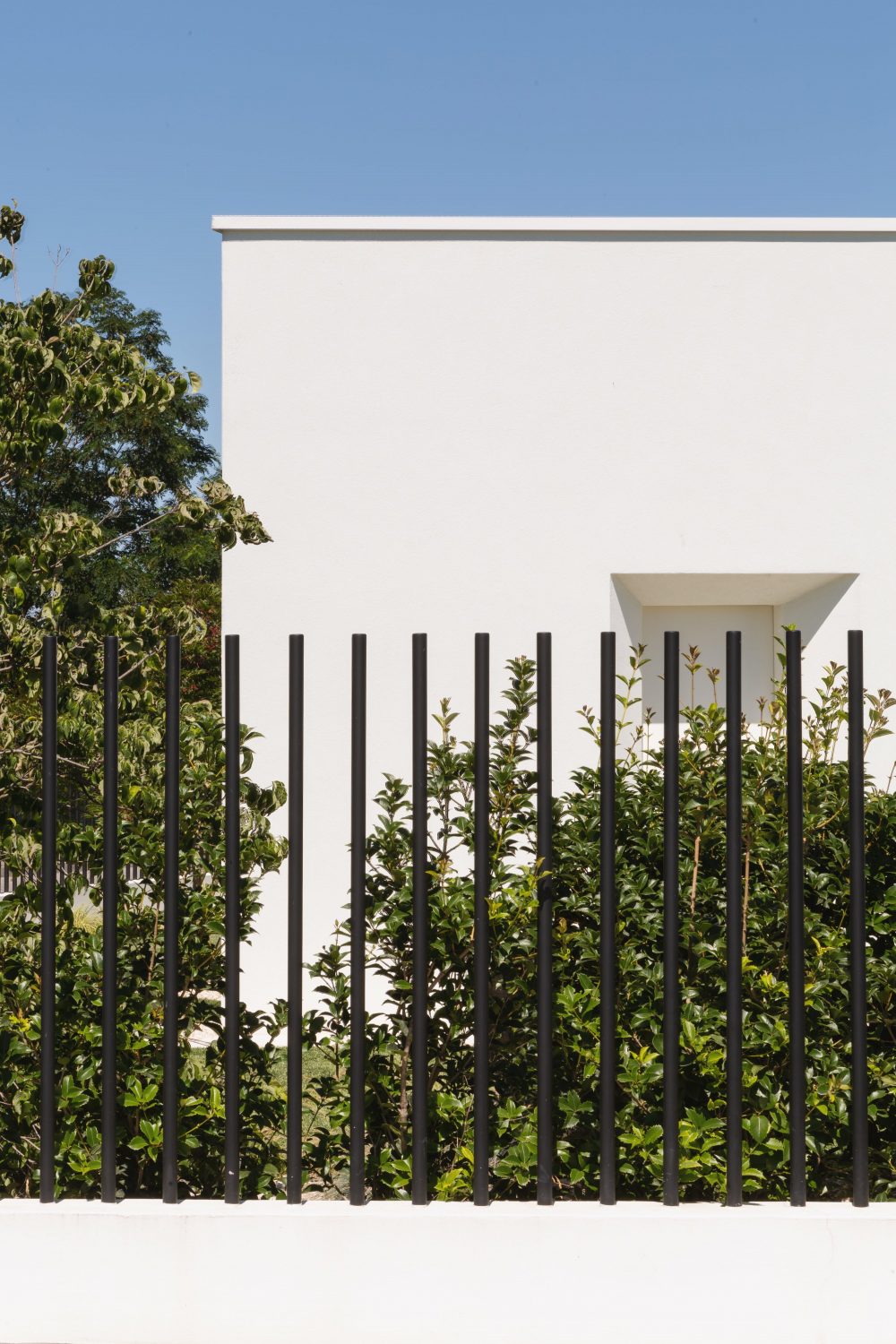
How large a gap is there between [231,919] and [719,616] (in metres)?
6.17

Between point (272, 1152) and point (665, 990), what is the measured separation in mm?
1444

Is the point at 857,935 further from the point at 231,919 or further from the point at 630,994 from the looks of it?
the point at 231,919

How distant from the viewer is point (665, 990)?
3.28 m

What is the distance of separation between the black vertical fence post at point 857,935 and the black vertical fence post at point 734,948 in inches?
13.0

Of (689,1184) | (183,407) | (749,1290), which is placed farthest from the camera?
(183,407)

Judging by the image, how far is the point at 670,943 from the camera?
3.31 m

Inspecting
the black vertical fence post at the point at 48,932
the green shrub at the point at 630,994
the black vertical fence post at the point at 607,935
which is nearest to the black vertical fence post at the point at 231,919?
the green shrub at the point at 630,994

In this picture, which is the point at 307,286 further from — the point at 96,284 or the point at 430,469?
the point at 96,284

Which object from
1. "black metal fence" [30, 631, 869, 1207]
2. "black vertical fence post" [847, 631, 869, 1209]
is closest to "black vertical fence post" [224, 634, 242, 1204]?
"black metal fence" [30, 631, 869, 1207]

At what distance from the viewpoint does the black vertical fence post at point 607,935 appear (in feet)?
10.6

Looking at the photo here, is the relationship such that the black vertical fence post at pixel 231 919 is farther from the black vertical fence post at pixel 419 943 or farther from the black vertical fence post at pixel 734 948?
the black vertical fence post at pixel 734 948

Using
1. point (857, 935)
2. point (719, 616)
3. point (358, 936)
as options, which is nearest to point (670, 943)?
point (857, 935)

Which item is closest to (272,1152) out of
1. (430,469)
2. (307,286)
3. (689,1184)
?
(689,1184)

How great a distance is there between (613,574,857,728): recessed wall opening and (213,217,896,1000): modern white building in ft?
0.18
